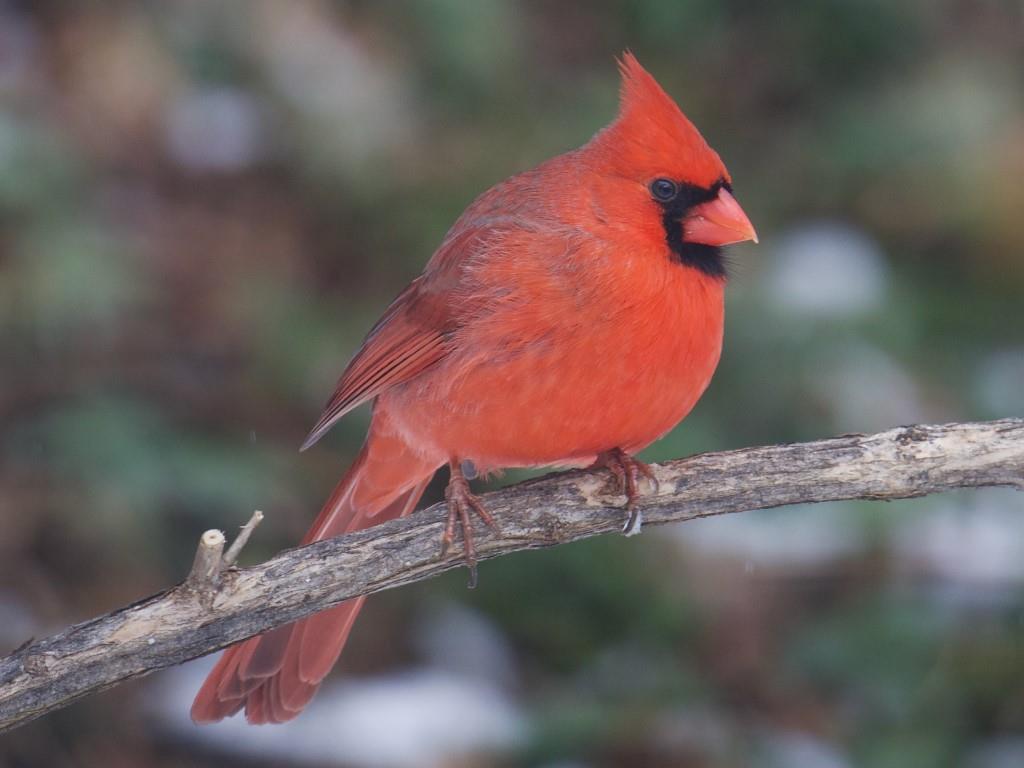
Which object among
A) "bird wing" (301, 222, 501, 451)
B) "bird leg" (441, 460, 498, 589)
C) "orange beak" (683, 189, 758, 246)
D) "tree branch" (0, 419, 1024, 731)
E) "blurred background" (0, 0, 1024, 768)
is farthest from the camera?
"blurred background" (0, 0, 1024, 768)

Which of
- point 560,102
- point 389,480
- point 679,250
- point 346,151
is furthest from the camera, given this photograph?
point 560,102

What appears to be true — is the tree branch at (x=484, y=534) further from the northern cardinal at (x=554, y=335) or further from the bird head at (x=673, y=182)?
the bird head at (x=673, y=182)

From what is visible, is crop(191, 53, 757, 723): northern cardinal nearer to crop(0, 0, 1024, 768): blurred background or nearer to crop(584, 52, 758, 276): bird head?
crop(584, 52, 758, 276): bird head

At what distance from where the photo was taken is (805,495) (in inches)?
97.5

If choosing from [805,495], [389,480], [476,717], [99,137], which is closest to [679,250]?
[805,495]

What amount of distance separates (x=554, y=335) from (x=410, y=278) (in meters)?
1.72

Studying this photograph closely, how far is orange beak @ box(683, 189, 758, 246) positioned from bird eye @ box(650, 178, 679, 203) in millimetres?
49

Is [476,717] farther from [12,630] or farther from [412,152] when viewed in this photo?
[412,152]

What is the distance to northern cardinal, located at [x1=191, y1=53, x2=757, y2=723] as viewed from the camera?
8.21 ft

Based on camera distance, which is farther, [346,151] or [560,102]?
[560,102]

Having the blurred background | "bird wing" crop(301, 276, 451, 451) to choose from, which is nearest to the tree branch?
"bird wing" crop(301, 276, 451, 451)

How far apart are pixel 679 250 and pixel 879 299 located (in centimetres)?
174

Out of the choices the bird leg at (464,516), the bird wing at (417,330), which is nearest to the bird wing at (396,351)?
the bird wing at (417,330)

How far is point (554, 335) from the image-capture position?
98.5 inches
